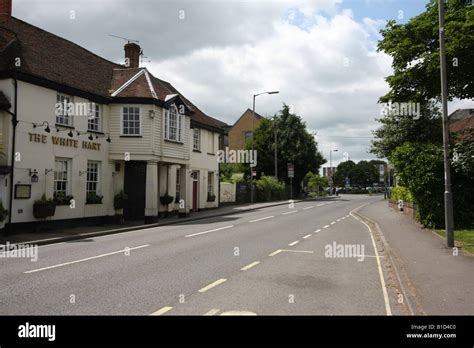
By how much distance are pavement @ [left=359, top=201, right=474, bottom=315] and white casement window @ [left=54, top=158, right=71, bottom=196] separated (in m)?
13.6

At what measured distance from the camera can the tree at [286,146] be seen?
50.2 meters

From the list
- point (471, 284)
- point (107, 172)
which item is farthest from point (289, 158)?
point (471, 284)

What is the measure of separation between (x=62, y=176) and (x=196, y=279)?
12331mm

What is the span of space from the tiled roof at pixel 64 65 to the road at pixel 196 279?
8044 mm

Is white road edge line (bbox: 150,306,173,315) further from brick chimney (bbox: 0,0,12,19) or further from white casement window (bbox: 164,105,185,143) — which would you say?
brick chimney (bbox: 0,0,12,19)

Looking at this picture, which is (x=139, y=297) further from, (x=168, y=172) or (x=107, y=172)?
(x=168, y=172)

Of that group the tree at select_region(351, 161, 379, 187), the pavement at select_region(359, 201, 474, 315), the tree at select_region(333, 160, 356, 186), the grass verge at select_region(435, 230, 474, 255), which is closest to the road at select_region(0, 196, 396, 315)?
the pavement at select_region(359, 201, 474, 315)

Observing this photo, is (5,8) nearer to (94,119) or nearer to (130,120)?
(94,119)

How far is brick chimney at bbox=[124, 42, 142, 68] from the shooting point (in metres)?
26.7

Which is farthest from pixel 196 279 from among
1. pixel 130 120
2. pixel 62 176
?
pixel 130 120

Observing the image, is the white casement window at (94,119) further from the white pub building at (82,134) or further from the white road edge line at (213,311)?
the white road edge line at (213,311)

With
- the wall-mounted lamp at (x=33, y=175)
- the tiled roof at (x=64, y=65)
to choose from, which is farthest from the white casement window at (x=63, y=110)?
the wall-mounted lamp at (x=33, y=175)

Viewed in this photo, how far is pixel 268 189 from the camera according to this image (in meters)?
43.9

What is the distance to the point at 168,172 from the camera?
81.7 ft
